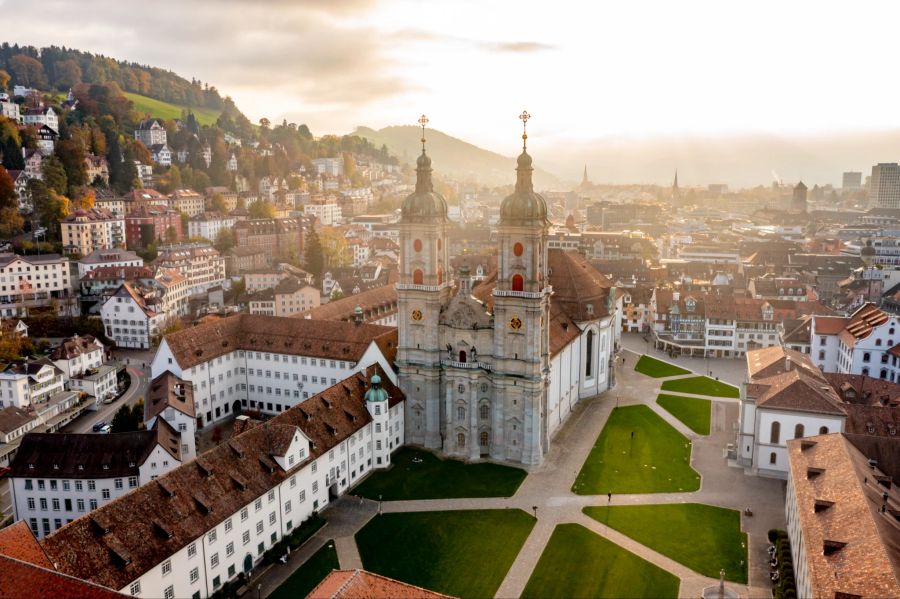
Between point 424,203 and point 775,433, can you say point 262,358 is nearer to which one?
point 424,203

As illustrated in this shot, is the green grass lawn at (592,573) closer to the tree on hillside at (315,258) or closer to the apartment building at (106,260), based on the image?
the apartment building at (106,260)

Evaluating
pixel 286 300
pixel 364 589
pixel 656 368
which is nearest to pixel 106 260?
pixel 286 300

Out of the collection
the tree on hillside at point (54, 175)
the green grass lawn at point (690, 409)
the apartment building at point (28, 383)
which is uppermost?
the tree on hillside at point (54, 175)

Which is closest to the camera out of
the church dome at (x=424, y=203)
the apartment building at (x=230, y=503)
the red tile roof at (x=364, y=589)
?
the red tile roof at (x=364, y=589)

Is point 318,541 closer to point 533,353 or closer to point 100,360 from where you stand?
point 533,353

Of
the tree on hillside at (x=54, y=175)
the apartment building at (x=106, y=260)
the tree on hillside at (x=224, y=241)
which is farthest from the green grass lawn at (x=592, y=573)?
the tree on hillside at (x=54, y=175)

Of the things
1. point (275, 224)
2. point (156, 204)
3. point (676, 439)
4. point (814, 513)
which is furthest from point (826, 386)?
point (156, 204)
